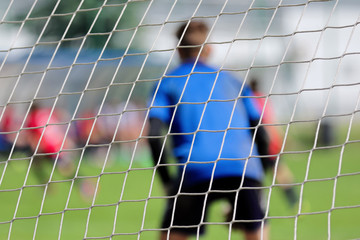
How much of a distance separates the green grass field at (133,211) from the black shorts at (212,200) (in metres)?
0.13

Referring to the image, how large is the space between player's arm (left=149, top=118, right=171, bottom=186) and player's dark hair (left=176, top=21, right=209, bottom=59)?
379 mm

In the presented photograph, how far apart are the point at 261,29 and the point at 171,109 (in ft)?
28.0

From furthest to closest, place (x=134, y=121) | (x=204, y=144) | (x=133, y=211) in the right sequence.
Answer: (x=134, y=121), (x=133, y=211), (x=204, y=144)

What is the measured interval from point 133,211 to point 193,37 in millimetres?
3312

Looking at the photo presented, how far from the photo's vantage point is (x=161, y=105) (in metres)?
3.12

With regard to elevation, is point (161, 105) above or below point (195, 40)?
below

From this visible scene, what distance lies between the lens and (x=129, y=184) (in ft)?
29.7

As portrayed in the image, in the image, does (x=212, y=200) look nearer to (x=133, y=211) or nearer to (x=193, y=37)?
(x=193, y=37)

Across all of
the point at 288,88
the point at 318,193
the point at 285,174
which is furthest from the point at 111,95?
the point at 285,174

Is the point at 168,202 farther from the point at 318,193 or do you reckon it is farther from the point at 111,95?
the point at 111,95

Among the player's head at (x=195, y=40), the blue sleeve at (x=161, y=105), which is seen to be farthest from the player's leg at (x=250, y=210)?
the player's head at (x=195, y=40)

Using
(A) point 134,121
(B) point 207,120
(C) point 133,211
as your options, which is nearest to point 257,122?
(B) point 207,120

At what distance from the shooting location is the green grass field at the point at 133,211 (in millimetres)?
4004

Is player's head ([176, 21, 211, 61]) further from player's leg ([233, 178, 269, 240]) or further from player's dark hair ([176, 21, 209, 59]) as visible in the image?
player's leg ([233, 178, 269, 240])
